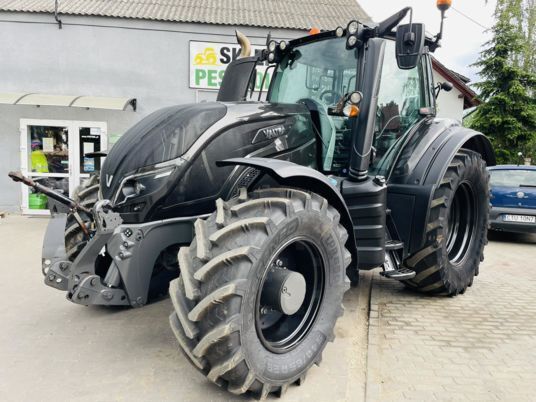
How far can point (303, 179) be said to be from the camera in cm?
290

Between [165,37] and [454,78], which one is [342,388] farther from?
[454,78]

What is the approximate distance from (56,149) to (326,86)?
27.6ft

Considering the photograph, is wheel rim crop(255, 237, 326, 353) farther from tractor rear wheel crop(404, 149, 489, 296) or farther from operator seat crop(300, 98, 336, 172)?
tractor rear wheel crop(404, 149, 489, 296)

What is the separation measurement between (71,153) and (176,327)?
349 inches

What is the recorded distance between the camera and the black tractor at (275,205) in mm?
2377

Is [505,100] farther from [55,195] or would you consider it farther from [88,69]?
[55,195]

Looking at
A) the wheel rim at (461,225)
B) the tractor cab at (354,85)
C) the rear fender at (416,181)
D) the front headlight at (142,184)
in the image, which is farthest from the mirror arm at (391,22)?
the wheel rim at (461,225)

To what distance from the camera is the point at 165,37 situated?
1005cm

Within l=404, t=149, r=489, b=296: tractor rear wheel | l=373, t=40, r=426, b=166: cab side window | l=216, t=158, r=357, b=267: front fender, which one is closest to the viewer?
l=216, t=158, r=357, b=267: front fender

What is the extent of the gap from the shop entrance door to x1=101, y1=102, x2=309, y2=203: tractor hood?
7.62m

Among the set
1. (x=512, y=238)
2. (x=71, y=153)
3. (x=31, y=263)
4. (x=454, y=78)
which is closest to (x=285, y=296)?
(x=31, y=263)

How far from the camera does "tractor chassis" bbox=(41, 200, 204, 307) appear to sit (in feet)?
8.89

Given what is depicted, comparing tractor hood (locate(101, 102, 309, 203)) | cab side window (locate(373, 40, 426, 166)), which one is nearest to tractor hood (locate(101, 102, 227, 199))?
tractor hood (locate(101, 102, 309, 203))

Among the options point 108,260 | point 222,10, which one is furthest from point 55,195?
point 222,10
